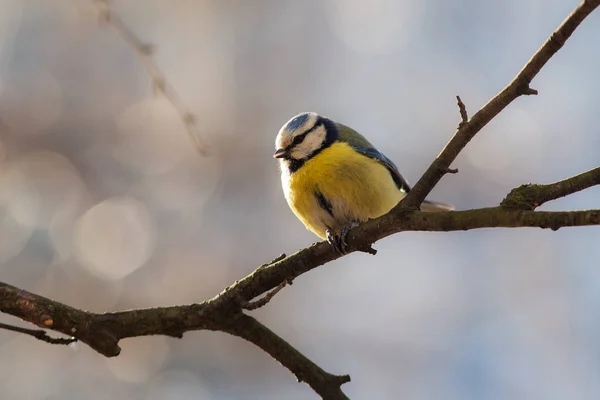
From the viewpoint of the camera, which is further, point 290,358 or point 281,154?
point 281,154

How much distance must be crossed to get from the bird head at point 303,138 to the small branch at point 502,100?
3.62 ft

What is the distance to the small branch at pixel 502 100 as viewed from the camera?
60.7 inches

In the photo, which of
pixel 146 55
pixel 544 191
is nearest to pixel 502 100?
pixel 544 191

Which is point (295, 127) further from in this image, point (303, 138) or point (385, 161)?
point (385, 161)

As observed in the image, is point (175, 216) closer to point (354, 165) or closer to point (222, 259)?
point (222, 259)

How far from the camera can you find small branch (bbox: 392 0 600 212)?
1.54m

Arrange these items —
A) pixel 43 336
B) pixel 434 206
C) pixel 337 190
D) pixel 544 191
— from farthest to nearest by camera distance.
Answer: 1. pixel 434 206
2. pixel 337 190
3. pixel 43 336
4. pixel 544 191

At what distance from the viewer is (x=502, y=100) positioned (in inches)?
66.9

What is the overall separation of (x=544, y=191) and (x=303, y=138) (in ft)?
4.85

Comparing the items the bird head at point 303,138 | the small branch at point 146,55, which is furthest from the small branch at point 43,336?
the bird head at point 303,138

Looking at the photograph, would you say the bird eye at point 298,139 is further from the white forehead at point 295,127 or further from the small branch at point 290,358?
the small branch at point 290,358

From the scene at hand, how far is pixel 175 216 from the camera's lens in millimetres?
5133

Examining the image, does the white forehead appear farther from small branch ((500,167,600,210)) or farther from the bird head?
small branch ((500,167,600,210))

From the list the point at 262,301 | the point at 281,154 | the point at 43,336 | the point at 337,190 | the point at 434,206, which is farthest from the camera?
the point at 434,206
